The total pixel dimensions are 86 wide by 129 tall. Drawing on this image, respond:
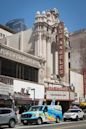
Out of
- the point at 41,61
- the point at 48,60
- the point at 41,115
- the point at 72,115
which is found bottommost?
the point at 72,115

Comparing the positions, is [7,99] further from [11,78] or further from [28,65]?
[28,65]

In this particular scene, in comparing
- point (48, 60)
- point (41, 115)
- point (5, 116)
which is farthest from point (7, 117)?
point (48, 60)

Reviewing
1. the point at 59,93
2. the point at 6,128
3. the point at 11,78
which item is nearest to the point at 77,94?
the point at 59,93

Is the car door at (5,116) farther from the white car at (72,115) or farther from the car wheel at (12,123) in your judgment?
the white car at (72,115)

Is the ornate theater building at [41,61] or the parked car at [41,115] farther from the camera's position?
the ornate theater building at [41,61]

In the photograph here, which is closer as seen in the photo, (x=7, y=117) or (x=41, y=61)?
(x=7, y=117)

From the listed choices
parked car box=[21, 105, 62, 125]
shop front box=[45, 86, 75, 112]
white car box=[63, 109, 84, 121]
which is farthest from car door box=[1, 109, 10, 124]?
shop front box=[45, 86, 75, 112]

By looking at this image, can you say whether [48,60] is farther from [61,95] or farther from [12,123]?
[12,123]

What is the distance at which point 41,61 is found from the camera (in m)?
52.9

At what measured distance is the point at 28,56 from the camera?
163 ft

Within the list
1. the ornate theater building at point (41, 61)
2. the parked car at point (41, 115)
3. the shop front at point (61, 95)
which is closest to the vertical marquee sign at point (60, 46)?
the ornate theater building at point (41, 61)

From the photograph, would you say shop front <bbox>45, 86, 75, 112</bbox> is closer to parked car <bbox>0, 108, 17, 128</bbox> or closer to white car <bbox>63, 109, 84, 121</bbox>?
white car <bbox>63, 109, 84, 121</bbox>

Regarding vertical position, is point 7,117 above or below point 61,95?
below

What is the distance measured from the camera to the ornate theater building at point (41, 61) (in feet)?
151
